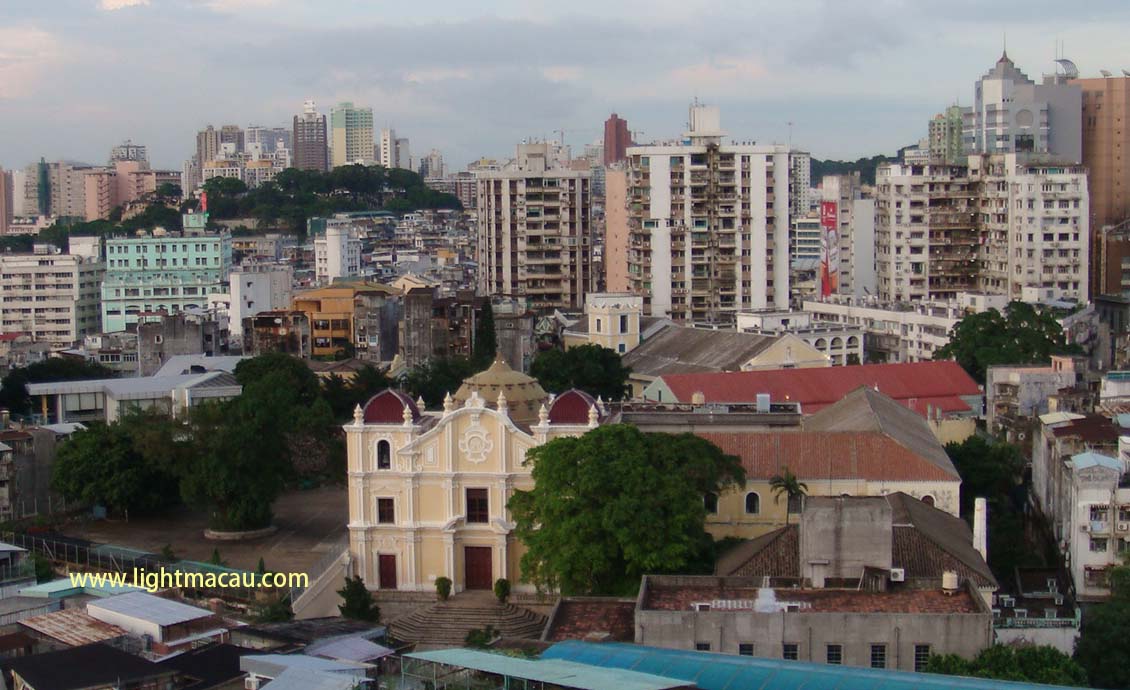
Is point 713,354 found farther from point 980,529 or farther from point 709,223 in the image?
point 980,529

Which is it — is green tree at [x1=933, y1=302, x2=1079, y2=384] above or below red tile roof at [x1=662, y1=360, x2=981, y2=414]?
above

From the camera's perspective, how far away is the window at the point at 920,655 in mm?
25844

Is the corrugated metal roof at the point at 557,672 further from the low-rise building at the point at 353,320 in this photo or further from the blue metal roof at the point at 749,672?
the low-rise building at the point at 353,320

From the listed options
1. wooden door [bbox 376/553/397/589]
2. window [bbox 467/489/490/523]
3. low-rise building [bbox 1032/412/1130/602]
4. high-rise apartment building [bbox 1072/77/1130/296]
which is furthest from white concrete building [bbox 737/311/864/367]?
high-rise apartment building [bbox 1072/77/1130/296]

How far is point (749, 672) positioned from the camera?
24109 mm

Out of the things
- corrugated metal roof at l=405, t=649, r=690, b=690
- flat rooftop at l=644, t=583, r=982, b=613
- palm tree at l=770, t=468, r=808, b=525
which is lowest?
corrugated metal roof at l=405, t=649, r=690, b=690

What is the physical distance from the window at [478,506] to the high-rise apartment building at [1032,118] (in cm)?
5716

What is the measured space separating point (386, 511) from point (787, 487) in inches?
346

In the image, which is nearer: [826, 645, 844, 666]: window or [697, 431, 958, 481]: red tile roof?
[826, 645, 844, 666]: window

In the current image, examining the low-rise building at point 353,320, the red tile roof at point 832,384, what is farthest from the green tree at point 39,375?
the red tile roof at point 832,384

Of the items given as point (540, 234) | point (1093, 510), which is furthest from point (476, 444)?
point (540, 234)

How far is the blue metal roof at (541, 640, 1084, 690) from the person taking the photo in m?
23.4

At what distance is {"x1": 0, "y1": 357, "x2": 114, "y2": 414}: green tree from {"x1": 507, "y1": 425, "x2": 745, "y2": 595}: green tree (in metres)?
30.8

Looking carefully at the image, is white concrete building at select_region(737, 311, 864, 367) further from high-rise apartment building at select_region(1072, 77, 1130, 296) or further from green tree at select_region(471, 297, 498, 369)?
high-rise apartment building at select_region(1072, 77, 1130, 296)
